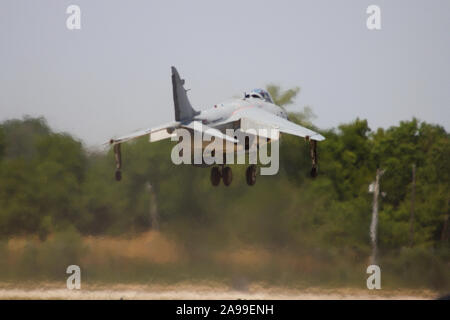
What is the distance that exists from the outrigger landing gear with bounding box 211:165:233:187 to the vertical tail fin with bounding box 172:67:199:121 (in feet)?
10.2

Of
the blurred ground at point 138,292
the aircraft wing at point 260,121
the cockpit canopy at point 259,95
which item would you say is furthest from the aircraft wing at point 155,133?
the blurred ground at point 138,292

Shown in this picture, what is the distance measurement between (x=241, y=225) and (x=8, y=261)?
11.9 meters

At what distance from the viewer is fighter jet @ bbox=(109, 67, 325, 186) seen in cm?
3850

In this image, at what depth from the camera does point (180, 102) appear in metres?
39.6

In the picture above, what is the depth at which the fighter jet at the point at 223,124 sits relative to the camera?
3850 cm

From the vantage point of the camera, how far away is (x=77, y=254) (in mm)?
45344

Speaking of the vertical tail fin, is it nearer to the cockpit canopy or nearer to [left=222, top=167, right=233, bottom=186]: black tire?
[left=222, top=167, right=233, bottom=186]: black tire

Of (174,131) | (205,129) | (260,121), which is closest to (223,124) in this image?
(205,129)

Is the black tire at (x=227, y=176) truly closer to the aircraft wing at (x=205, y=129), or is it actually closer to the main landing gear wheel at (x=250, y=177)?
the main landing gear wheel at (x=250, y=177)

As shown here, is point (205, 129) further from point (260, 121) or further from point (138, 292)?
point (138, 292)

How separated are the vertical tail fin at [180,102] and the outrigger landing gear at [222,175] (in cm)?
312

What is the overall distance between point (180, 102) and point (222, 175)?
13.4 ft

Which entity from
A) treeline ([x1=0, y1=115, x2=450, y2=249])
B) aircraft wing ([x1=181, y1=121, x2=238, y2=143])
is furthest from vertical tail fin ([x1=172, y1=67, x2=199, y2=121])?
treeline ([x1=0, y1=115, x2=450, y2=249])
